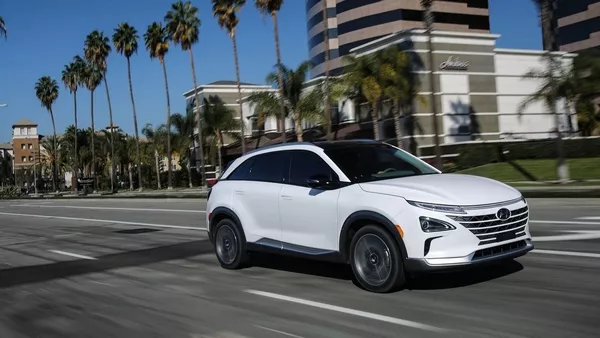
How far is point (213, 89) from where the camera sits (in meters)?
66.1

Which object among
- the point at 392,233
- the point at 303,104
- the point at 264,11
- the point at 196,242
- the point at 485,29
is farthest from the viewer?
the point at 485,29

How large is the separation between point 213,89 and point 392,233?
6131cm

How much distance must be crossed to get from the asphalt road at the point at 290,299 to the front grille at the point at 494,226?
66 cm

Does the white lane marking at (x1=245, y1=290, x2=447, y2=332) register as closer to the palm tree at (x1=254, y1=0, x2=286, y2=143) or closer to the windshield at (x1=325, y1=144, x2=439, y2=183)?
the windshield at (x1=325, y1=144, x2=439, y2=183)

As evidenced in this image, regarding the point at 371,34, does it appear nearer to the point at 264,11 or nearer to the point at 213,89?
the point at 213,89

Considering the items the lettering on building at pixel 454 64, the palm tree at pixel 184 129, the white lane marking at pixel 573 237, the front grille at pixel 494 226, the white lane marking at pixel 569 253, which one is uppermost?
the lettering on building at pixel 454 64

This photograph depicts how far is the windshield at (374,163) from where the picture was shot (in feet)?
24.0

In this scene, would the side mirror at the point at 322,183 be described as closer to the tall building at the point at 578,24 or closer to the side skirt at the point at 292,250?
the side skirt at the point at 292,250

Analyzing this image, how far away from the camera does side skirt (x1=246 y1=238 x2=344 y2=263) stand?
7297 millimetres

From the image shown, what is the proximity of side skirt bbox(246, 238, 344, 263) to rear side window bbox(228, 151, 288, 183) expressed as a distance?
0.87m

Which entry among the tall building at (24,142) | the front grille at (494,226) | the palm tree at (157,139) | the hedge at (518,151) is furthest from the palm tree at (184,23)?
the tall building at (24,142)

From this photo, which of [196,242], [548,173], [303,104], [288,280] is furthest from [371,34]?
[288,280]

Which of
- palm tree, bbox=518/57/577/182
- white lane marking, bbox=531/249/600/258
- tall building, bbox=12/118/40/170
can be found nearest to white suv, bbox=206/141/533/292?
white lane marking, bbox=531/249/600/258

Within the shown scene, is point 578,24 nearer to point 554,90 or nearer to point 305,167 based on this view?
point 554,90
